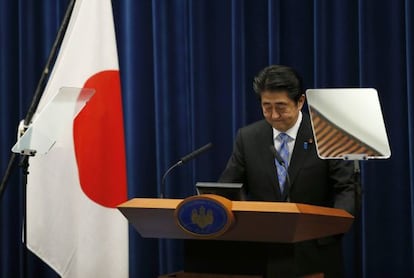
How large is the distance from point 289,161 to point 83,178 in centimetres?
98

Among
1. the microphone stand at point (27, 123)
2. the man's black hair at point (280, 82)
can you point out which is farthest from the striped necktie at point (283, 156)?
the microphone stand at point (27, 123)

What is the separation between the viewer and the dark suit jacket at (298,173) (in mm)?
2297

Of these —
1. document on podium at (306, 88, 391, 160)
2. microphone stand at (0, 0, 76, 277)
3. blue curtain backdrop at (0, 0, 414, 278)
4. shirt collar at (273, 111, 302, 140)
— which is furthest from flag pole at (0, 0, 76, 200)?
document on podium at (306, 88, 391, 160)

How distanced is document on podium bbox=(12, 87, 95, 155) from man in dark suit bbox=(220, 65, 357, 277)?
712 millimetres

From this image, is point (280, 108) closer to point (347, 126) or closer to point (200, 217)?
point (347, 126)

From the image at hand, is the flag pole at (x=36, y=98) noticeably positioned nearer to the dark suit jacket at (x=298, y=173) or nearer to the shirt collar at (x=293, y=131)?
the dark suit jacket at (x=298, y=173)

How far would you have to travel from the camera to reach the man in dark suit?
7.63ft

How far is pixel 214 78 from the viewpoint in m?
3.16

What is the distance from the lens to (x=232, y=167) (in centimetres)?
251

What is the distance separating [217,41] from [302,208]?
1.74 meters

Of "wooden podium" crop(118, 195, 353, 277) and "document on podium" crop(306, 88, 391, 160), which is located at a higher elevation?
"document on podium" crop(306, 88, 391, 160)

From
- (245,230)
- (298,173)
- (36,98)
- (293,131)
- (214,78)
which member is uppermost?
(214,78)

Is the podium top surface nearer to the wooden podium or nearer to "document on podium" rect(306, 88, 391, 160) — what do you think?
the wooden podium

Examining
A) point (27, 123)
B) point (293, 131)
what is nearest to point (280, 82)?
point (293, 131)
